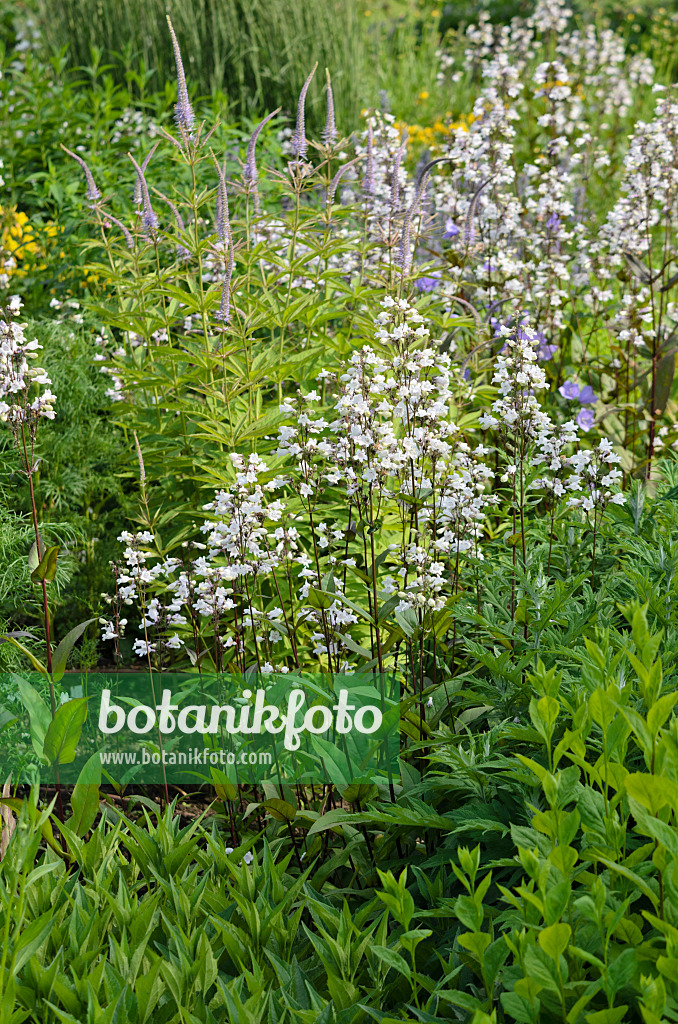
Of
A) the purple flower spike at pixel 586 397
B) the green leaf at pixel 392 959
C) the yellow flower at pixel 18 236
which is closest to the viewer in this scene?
the green leaf at pixel 392 959

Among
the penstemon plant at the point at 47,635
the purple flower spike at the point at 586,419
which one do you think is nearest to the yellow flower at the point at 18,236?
the penstemon plant at the point at 47,635

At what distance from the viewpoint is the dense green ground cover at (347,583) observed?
142cm

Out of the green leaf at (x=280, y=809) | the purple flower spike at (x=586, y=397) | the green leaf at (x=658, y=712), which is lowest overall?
the green leaf at (x=658, y=712)

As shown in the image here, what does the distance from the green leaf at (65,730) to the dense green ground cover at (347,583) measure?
2 centimetres

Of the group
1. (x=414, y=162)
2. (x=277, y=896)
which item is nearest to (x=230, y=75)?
(x=414, y=162)

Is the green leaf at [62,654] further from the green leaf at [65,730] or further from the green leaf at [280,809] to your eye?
the green leaf at [280,809]

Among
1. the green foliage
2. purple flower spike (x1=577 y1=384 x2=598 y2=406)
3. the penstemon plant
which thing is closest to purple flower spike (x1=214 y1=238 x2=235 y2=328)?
the penstemon plant

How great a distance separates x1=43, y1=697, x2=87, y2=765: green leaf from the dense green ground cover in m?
0.02

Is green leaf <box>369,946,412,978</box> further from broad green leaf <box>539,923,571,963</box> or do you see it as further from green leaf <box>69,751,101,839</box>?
green leaf <box>69,751,101,839</box>

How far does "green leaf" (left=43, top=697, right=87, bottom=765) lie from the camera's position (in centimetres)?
218

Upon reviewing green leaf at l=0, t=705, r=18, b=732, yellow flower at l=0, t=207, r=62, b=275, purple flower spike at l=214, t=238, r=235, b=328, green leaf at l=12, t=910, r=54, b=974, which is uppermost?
yellow flower at l=0, t=207, r=62, b=275

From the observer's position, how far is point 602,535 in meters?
2.76

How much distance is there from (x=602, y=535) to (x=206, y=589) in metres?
1.21

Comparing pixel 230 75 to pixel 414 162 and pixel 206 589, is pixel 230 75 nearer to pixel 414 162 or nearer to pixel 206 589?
pixel 414 162
